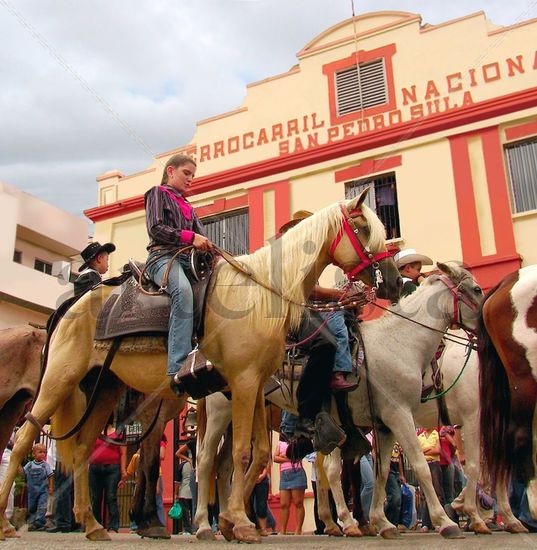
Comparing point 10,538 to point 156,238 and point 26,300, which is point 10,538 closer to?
point 156,238

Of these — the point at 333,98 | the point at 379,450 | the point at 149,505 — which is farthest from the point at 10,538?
the point at 333,98

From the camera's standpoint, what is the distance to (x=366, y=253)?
18.7ft

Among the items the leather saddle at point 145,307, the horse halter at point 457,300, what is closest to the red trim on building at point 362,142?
the horse halter at point 457,300

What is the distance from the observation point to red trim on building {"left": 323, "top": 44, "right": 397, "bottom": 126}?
16.6m

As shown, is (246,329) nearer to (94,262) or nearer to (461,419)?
(94,262)

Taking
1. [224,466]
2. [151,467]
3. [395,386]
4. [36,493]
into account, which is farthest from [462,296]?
[36,493]

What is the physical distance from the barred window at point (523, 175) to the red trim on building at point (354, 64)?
3.35 metres

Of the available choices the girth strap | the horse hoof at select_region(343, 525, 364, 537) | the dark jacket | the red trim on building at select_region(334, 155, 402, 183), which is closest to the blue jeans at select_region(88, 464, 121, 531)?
the girth strap

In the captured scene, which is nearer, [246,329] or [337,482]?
[246,329]

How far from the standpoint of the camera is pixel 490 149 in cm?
1473

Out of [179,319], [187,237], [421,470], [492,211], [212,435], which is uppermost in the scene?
[492,211]

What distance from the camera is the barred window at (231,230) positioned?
1733 cm

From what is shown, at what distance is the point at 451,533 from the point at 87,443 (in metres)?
3.52

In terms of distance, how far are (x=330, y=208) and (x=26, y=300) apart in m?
25.2
